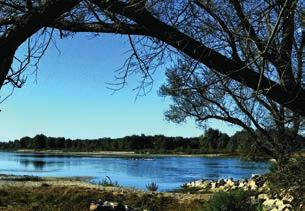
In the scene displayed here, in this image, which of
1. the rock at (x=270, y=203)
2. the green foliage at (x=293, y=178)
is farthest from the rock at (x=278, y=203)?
the green foliage at (x=293, y=178)

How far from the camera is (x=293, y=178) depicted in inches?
354

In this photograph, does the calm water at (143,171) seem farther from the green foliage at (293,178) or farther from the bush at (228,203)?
the green foliage at (293,178)

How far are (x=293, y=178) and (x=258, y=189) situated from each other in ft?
53.5

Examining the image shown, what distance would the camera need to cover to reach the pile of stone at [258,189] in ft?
52.6

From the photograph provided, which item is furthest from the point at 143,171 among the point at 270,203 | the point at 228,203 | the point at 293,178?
the point at 293,178

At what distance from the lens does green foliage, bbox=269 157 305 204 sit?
877cm

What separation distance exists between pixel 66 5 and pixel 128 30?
1046 mm

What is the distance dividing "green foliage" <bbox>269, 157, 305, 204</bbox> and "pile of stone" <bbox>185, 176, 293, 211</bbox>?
3.41 feet

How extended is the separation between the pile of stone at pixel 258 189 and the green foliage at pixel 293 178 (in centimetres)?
104

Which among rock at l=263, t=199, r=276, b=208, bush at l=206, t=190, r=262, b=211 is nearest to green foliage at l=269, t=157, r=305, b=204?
bush at l=206, t=190, r=262, b=211

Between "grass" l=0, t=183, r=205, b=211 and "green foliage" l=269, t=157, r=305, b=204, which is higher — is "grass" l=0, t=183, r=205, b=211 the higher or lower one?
the lower one

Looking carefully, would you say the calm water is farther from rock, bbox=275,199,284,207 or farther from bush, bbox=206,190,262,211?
bush, bbox=206,190,262,211

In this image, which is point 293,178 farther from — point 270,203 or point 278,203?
point 270,203

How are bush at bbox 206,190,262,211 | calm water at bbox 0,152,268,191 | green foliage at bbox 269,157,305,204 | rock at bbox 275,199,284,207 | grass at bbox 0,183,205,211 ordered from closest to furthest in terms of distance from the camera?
green foliage at bbox 269,157,305,204 < bush at bbox 206,190,262,211 < rock at bbox 275,199,284,207 < grass at bbox 0,183,205,211 < calm water at bbox 0,152,268,191
